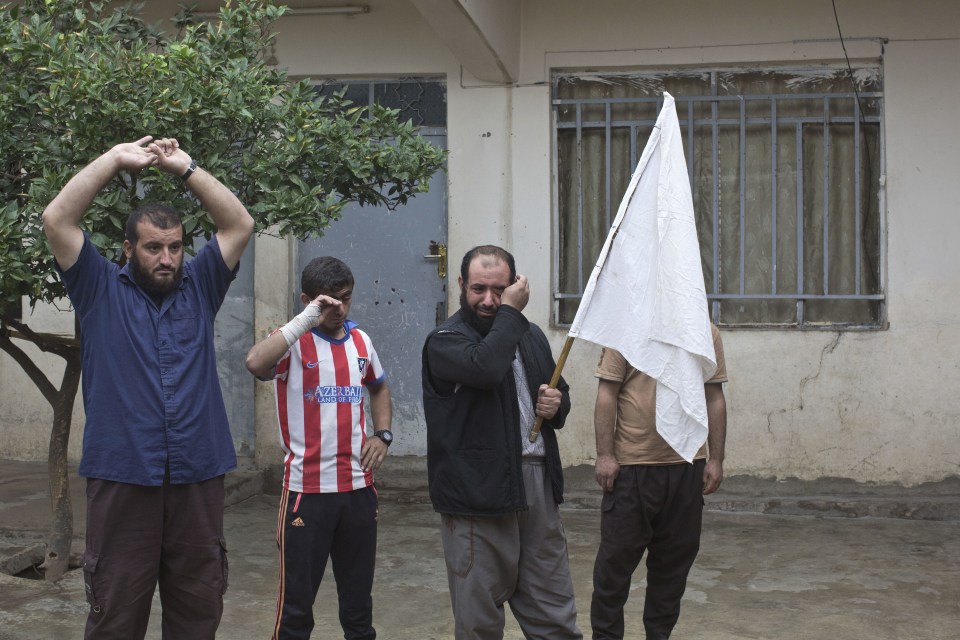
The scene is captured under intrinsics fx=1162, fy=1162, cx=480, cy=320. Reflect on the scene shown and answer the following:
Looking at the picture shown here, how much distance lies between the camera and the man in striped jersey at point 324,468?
14.0 feet

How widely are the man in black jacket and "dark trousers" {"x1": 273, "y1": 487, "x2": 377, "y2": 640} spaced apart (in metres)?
0.52

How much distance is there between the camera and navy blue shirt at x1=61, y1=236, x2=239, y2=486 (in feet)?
11.7

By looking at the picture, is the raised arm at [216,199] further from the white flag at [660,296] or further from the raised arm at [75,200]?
the white flag at [660,296]

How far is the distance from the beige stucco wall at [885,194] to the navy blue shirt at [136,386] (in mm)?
4598

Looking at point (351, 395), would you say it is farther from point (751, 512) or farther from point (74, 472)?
point (74, 472)

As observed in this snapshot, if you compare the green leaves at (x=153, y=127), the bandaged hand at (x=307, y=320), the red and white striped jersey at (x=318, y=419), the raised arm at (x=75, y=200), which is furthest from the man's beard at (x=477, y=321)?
the green leaves at (x=153, y=127)

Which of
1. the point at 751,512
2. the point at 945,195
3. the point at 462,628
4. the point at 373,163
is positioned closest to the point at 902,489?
the point at 751,512

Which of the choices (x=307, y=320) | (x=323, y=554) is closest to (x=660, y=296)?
(x=307, y=320)

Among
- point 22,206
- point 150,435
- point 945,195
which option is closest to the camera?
point 150,435

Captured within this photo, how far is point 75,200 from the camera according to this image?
136 inches

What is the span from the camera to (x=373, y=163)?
18.7ft

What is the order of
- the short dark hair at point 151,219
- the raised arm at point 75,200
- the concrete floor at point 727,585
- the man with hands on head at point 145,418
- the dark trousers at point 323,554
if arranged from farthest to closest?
the concrete floor at point 727,585, the dark trousers at point 323,554, the short dark hair at point 151,219, the man with hands on head at point 145,418, the raised arm at point 75,200

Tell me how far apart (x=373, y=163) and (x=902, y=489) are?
14.4 feet

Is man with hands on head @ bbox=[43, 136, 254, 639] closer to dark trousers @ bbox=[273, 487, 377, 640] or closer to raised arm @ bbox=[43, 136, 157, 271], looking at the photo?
raised arm @ bbox=[43, 136, 157, 271]
